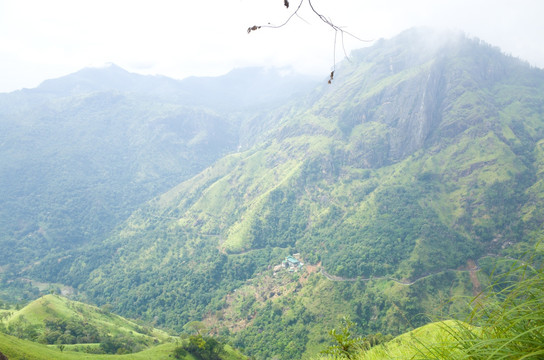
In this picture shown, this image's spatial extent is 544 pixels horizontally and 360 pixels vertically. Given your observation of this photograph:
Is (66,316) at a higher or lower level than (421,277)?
higher

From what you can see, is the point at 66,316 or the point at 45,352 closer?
the point at 45,352

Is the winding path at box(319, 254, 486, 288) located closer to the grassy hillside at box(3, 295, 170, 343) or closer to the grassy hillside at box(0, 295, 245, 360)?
the grassy hillside at box(0, 295, 245, 360)

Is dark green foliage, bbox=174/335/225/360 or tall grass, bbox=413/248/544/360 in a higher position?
tall grass, bbox=413/248/544/360

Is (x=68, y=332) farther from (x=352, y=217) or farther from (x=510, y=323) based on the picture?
(x=352, y=217)

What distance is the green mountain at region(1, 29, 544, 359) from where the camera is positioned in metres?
71.3

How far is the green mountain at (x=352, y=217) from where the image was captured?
234 feet

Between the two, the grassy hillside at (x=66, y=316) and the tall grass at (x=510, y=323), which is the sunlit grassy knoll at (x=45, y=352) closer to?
the grassy hillside at (x=66, y=316)

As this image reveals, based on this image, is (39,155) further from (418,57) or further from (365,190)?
(418,57)

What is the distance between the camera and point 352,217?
100 meters

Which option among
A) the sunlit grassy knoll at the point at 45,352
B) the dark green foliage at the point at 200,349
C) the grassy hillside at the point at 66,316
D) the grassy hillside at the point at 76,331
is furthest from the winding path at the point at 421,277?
the sunlit grassy knoll at the point at 45,352

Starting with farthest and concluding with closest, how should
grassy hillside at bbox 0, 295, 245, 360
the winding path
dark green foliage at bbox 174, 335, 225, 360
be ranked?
the winding path, dark green foliage at bbox 174, 335, 225, 360, grassy hillside at bbox 0, 295, 245, 360

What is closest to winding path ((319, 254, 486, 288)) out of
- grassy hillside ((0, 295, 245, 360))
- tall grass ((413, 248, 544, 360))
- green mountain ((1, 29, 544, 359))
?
green mountain ((1, 29, 544, 359))

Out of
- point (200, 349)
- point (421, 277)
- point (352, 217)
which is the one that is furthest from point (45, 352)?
point (352, 217)

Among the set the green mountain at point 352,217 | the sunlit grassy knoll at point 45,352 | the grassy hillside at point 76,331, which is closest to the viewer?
the sunlit grassy knoll at point 45,352
